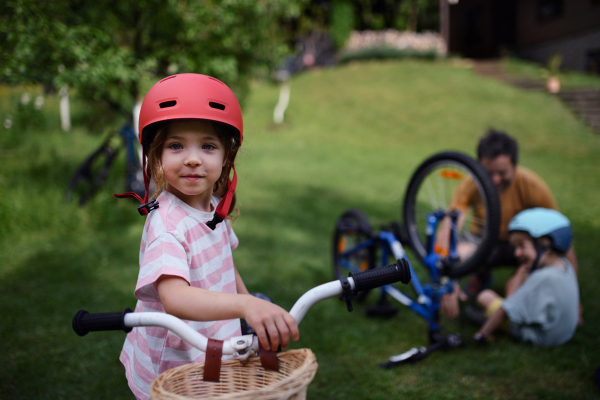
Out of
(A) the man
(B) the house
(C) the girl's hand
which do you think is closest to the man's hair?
(A) the man

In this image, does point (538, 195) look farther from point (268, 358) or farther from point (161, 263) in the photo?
point (161, 263)

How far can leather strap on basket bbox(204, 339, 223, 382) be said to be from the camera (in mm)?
1272

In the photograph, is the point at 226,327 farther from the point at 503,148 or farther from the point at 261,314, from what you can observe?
the point at 503,148

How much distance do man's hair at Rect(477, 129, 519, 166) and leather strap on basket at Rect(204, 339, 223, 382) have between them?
324 cm

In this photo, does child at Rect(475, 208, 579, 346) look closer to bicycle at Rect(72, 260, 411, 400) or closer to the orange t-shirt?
the orange t-shirt

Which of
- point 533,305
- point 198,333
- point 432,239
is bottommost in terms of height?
point 533,305

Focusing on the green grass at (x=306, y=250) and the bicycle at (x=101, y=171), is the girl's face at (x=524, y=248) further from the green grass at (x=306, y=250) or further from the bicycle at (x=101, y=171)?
the bicycle at (x=101, y=171)

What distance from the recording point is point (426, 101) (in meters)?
14.8

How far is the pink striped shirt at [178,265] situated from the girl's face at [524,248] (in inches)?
102

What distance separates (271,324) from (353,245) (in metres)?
3.12

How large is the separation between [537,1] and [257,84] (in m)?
12.8

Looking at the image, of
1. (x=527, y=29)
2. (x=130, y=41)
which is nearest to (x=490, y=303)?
(x=130, y=41)

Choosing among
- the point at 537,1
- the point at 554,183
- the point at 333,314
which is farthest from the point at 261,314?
the point at 537,1

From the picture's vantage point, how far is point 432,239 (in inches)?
129
